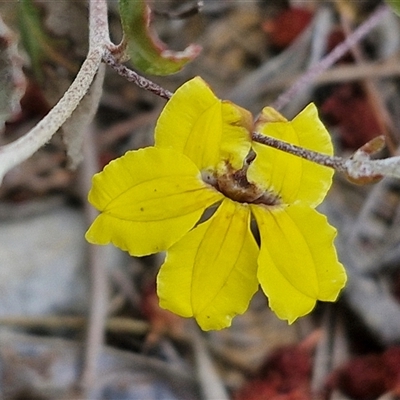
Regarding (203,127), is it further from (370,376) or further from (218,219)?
(370,376)

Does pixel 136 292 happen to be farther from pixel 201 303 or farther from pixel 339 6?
pixel 339 6

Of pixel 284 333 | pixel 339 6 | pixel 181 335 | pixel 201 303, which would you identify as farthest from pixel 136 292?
pixel 339 6

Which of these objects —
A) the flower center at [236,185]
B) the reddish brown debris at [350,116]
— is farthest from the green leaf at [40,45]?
the reddish brown debris at [350,116]

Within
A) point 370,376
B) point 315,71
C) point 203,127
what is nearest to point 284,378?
point 370,376

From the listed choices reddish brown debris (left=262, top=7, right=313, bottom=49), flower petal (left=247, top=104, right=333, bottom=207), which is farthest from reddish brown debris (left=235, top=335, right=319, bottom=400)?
reddish brown debris (left=262, top=7, right=313, bottom=49)

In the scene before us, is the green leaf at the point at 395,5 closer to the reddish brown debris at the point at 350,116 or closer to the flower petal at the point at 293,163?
the flower petal at the point at 293,163
